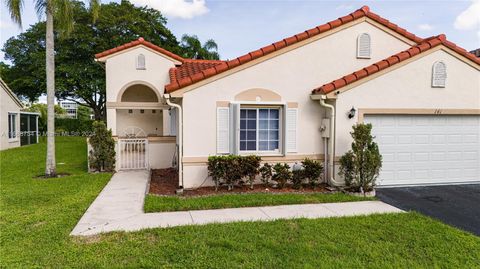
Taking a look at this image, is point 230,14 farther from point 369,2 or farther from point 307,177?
point 307,177

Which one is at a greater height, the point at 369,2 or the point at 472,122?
the point at 369,2

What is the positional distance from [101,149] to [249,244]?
338 inches

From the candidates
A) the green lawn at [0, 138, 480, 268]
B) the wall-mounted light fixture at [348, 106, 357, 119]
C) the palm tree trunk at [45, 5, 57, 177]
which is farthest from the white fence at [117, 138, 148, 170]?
the wall-mounted light fixture at [348, 106, 357, 119]

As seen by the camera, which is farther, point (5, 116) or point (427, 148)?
point (5, 116)

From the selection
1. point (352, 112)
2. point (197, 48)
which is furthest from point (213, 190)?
point (197, 48)

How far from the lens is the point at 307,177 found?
8.91 meters

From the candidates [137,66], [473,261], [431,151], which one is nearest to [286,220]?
[473,261]

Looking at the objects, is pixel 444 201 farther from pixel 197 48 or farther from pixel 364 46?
pixel 197 48

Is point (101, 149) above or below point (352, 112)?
below

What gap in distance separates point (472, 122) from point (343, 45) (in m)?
4.81

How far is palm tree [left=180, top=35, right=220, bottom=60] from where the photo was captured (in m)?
31.5

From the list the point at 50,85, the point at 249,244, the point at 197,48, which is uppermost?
the point at 197,48

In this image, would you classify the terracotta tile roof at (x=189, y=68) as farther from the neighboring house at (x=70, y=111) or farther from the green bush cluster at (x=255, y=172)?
the neighboring house at (x=70, y=111)

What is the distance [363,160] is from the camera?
319 inches
